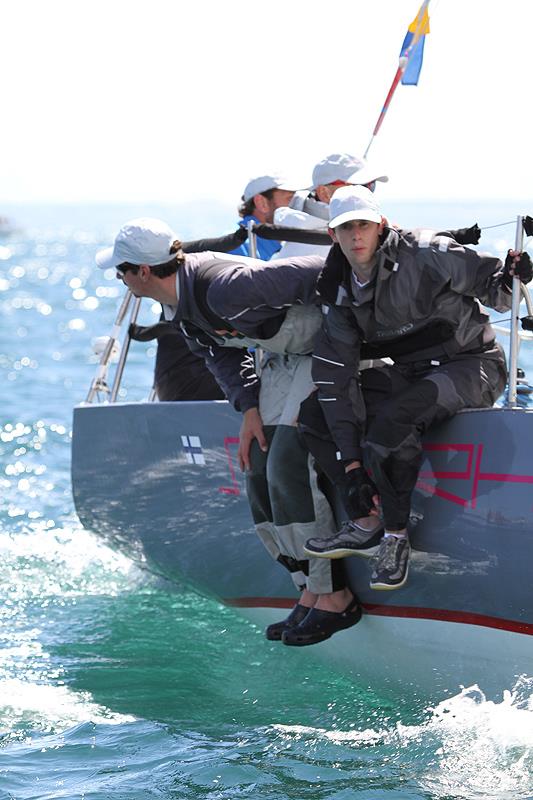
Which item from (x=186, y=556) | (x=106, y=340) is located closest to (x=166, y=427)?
(x=186, y=556)

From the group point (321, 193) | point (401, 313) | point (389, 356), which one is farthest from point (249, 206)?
point (401, 313)

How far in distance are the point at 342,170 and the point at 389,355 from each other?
100cm

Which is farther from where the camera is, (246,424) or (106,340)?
(106,340)

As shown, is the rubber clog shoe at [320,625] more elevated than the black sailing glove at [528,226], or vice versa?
the black sailing glove at [528,226]

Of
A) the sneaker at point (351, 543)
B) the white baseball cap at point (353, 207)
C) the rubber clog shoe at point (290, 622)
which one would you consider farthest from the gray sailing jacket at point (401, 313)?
the rubber clog shoe at point (290, 622)

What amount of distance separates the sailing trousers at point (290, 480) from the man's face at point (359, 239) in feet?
2.16

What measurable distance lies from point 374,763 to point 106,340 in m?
2.97

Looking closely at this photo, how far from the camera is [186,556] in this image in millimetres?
6246

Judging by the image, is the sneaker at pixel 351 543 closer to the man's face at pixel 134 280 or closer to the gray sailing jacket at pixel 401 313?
the gray sailing jacket at pixel 401 313

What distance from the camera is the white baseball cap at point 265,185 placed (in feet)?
19.4

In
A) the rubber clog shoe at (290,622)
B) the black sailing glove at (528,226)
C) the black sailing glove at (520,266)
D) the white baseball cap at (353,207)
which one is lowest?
the rubber clog shoe at (290,622)

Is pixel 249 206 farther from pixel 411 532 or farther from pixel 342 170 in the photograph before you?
pixel 411 532

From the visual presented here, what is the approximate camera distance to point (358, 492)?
4.64 meters

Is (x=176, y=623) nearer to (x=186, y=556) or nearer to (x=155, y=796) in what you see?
(x=186, y=556)
